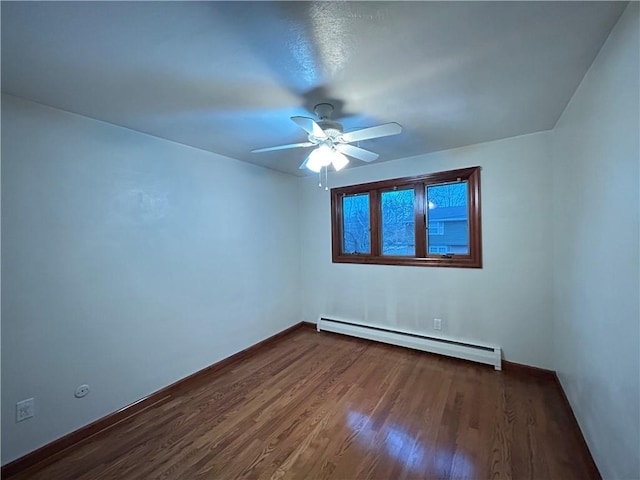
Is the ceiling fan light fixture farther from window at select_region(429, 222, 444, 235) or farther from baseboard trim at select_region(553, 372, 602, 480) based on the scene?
baseboard trim at select_region(553, 372, 602, 480)

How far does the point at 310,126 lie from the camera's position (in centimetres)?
163

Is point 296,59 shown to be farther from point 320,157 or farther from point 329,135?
point 320,157

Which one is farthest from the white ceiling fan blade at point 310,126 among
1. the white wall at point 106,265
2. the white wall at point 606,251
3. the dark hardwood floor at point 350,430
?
the dark hardwood floor at point 350,430

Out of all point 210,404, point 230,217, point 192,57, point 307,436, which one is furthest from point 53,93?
point 307,436

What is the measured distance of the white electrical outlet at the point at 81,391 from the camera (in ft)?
6.15

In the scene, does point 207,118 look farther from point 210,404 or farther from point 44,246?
point 210,404

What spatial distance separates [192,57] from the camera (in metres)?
1.32

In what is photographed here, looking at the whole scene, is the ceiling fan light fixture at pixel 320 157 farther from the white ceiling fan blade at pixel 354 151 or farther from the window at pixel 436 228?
the window at pixel 436 228

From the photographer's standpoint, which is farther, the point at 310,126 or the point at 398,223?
the point at 398,223

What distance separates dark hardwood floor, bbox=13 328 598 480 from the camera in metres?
1.59

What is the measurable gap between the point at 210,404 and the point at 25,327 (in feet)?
4.55

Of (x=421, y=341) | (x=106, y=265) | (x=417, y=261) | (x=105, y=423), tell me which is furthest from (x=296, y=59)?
(x=421, y=341)

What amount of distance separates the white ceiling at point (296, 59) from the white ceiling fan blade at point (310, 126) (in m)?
0.22

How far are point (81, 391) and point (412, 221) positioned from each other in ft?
11.2
